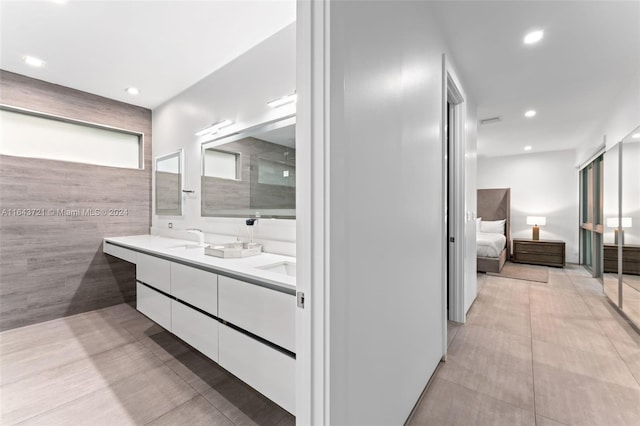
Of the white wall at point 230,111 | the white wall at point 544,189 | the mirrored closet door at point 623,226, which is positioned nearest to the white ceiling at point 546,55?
the mirrored closet door at point 623,226

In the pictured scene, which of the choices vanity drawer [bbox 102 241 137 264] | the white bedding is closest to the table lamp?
the white bedding

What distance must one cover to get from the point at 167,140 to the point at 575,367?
4.37 metres

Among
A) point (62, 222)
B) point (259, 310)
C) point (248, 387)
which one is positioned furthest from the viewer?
point (62, 222)

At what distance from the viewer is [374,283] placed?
1.05 meters

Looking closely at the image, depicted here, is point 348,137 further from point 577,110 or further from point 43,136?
point 577,110

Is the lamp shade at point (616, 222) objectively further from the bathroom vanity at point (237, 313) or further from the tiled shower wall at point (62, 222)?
the tiled shower wall at point (62, 222)

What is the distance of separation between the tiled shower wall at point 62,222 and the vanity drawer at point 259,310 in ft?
8.61

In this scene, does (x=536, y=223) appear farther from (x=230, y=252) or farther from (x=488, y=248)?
(x=230, y=252)

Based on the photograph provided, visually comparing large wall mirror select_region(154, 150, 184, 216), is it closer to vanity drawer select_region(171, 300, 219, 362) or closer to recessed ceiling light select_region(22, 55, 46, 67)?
recessed ceiling light select_region(22, 55, 46, 67)

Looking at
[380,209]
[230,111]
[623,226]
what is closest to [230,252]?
[380,209]

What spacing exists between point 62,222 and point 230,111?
2203 millimetres

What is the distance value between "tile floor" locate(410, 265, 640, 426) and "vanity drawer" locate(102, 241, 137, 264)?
2508 mm

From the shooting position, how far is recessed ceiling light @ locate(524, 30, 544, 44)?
192 cm

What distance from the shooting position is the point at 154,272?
204 centimetres
